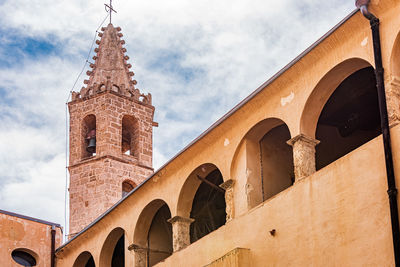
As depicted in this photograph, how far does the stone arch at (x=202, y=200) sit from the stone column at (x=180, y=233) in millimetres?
105

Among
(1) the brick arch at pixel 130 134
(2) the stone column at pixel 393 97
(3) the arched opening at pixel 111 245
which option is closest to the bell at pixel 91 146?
(1) the brick arch at pixel 130 134

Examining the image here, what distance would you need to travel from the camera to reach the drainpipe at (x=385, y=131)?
396 inches

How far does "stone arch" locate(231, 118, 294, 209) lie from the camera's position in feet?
45.1

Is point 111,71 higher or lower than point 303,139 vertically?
higher

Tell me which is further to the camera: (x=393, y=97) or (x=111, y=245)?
(x=111, y=245)

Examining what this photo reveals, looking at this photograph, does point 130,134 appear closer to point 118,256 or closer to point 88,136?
point 88,136

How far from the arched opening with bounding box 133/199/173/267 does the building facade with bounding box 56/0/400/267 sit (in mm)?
24

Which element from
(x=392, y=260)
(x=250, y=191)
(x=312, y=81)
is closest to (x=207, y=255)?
(x=250, y=191)

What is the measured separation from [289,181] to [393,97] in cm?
372

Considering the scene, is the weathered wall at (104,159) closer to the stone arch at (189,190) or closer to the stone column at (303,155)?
the stone arch at (189,190)

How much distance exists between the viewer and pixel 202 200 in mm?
16812

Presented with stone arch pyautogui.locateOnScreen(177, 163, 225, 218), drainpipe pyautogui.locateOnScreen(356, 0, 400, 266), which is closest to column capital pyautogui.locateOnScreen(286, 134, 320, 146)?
drainpipe pyautogui.locateOnScreen(356, 0, 400, 266)

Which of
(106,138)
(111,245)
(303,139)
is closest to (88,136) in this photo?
(106,138)

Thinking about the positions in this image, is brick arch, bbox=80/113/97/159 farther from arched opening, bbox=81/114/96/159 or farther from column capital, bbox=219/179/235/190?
column capital, bbox=219/179/235/190
